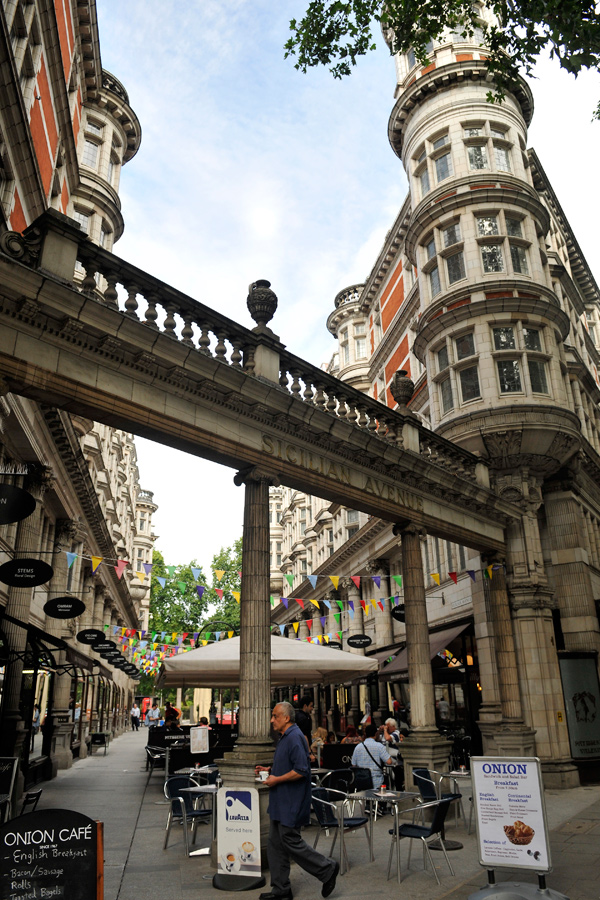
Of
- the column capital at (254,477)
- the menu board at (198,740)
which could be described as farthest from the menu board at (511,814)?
the menu board at (198,740)

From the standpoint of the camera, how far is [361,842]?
9844mm

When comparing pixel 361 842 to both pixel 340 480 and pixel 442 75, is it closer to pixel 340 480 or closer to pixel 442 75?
pixel 340 480

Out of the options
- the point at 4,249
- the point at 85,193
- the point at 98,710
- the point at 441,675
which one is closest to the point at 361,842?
the point at 4,249

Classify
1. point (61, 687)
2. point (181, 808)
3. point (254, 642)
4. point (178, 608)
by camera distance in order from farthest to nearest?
1. point (178, 608)
2. point (61, 687)
3. point (254, 642)
4. point (181, 808)

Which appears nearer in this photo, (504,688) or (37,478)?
(504,688)

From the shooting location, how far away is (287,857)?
6914 millimetres

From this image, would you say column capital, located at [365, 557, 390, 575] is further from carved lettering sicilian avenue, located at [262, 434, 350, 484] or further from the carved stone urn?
carved lettering sicilian avenue, located at [262, 434, 350, 484]

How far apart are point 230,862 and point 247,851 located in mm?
240

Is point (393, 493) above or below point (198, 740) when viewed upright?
above

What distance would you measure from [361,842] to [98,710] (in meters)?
34.7

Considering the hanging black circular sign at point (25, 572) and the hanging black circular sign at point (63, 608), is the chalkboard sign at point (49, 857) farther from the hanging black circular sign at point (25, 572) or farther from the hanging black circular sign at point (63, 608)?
the hanging black circular sign at point (63, 608)

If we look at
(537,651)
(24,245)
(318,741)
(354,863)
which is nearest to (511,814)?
(354,863)

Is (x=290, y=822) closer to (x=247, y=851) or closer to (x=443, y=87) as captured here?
(x=247, y=851)

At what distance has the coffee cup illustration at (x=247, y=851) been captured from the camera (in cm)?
746
